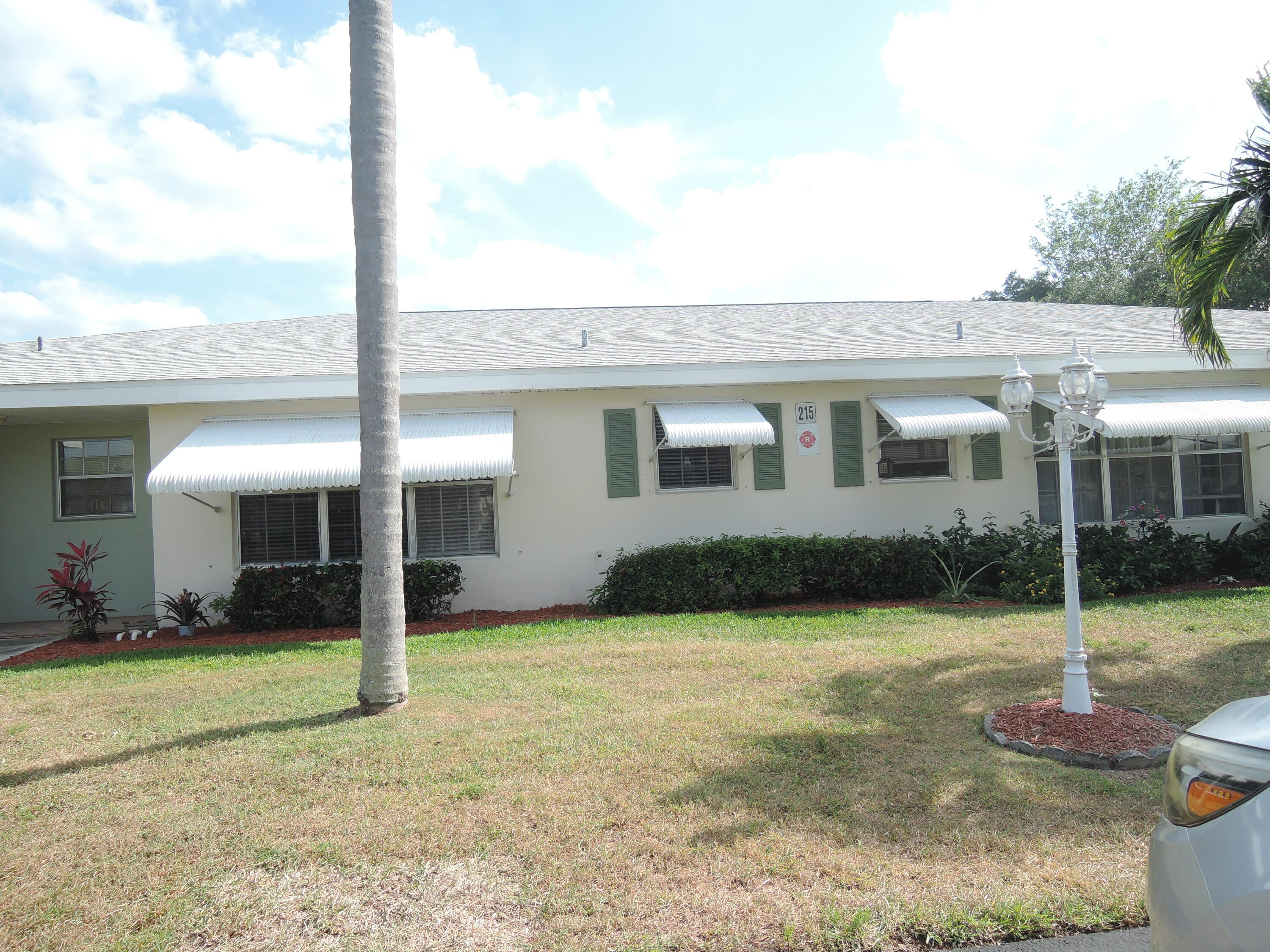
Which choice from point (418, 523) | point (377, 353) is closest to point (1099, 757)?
point (377, 353)

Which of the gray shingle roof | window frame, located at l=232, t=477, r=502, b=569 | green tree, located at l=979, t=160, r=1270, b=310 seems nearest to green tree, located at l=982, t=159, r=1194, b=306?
green tree, located at l=979, t=160, r=1270, b=310

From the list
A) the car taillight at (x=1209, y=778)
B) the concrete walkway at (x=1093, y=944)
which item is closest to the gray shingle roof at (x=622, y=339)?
the concrete walkway at (x=1093, y=944)

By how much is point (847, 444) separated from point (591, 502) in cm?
385

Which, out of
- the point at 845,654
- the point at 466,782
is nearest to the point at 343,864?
the point at 466,782

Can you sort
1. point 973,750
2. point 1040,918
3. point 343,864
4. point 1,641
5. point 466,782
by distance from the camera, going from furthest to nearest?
point 1,641, point 973,750, point 466,782, point 343,864, point 1040,918

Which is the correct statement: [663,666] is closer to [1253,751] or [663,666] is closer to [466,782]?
[466,782]

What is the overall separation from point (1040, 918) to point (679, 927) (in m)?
1.45

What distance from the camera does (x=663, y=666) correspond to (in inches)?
290

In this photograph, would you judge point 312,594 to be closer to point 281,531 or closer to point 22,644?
point 281,531

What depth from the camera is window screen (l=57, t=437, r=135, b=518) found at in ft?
40.3

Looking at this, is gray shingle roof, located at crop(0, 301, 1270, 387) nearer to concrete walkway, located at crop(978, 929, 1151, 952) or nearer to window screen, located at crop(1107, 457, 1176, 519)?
window screen, located at crop(1107, 457, 1176, 519)

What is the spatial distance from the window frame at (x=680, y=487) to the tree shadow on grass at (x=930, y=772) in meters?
4.99

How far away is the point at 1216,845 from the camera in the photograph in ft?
6.61

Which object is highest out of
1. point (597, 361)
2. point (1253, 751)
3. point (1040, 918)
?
point (597, 361)
